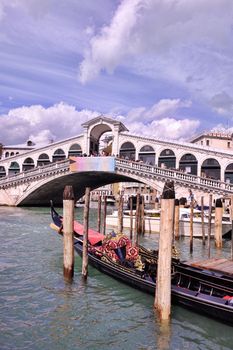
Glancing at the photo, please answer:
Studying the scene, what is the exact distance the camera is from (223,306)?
4473 millimetres

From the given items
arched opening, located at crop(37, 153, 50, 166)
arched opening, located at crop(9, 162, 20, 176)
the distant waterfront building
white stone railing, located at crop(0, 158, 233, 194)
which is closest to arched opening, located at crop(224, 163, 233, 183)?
white stone railing, located at crop(0, 158, 233, 194)

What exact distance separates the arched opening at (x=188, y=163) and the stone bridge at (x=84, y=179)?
2.69 meters

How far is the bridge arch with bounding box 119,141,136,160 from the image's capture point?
22.8 meters

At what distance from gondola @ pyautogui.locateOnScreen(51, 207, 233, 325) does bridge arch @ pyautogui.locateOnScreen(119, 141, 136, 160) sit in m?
15.2

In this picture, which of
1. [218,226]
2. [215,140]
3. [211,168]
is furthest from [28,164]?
[218,226]

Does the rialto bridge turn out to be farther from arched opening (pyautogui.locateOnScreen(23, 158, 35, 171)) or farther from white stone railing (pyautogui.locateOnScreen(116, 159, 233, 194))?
arched opening (pyautogui.locateOnScreen(23, 158, 35, 171))

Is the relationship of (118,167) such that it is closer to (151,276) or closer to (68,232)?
(68,232)

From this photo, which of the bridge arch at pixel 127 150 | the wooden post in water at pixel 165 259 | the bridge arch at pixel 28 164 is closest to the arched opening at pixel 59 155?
the bridge arch at pixel 28 164

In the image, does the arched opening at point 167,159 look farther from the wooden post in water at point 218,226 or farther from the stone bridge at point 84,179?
the wooden post in water at point 218,226

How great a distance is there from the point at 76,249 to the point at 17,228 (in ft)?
18.2

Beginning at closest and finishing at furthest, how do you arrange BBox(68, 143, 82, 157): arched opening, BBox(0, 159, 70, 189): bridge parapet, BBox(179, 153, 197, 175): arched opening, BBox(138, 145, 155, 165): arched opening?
BBox(179, 153, 197, 175): arched opening
BBox(0, 159, 70, 189): bridge parapet
BBox(138, 145, 155, 165): arched opening
BBox(68, 143, 82, 157): arched opening

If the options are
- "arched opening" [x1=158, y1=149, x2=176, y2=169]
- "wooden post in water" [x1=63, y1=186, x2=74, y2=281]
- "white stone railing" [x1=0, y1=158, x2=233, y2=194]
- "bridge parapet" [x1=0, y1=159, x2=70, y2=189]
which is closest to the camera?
"wooden post in water" [x1=63, y1=186, x2=74, y2=281]

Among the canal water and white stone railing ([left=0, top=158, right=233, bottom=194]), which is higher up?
white stone railing ([left=0, top=158, right=233, bottom=194])

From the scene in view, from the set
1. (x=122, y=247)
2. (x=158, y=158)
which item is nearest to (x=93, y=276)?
(x=122, y=247)
